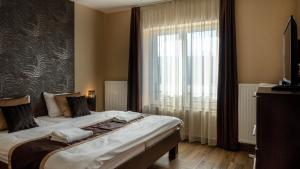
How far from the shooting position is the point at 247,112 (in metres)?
3.43

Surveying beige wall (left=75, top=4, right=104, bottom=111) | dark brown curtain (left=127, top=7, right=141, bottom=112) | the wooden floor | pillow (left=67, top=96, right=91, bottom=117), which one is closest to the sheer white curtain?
dark brown curtain (left=127, top=7, right=141, bottom=112)

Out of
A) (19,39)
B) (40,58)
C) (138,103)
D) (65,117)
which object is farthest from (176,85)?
(19,39)

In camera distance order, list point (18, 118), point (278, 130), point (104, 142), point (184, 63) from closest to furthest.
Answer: point (278, 130) → point (104, 142) → point (18, 118) → point (184, 63)

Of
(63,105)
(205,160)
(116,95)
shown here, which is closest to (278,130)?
(205,160)

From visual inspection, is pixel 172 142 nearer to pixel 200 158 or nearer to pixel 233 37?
pixel 200 158

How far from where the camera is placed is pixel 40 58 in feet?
11.9

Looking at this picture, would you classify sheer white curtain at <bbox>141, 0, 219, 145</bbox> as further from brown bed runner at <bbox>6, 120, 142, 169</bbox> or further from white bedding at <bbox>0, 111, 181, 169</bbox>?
brown bed runner at <bbox>6, 120, 142, 169</bbox>

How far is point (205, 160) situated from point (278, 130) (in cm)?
180

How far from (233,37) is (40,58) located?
327 cm

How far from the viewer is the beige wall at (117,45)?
15.7 ft

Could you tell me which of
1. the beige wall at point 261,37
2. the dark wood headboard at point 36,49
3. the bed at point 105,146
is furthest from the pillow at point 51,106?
the beige wall at point 261,37

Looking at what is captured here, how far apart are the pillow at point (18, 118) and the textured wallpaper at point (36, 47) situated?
555mm

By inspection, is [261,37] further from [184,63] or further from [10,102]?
[10,102]

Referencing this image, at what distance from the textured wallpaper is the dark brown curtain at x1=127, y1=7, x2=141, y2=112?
1181 millimetres
